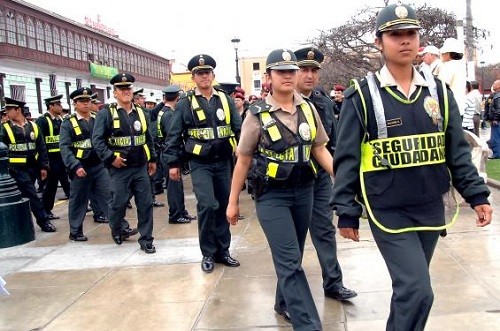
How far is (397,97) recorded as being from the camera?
2.92 m

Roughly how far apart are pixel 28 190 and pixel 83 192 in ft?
3.60

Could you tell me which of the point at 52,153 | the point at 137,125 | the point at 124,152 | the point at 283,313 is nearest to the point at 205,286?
the point at 283,313

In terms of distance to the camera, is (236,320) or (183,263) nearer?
(236,320)

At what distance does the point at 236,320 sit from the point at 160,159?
7.40 meters

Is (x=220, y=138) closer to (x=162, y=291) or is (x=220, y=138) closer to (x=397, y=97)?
(x=162, y=291)

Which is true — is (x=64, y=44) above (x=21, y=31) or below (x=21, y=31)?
above

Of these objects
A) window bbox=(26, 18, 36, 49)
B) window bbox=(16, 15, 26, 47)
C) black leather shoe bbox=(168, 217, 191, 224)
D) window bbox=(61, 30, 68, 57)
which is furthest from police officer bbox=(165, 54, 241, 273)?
window bbox=(61, 30, 68, 57)

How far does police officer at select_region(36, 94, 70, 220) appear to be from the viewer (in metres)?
9.27

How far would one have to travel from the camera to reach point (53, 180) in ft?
30.8

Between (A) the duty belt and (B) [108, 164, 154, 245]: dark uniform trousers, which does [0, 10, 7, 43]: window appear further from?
(B) [108, 164, 154, 245]: dark uniform trousers

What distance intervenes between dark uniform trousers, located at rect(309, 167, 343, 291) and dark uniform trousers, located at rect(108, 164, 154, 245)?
2648mm

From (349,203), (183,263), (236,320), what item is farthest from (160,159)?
(349,203)

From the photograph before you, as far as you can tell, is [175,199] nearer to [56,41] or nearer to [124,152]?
[124,152]

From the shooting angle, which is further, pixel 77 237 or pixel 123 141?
pixel 77 237
